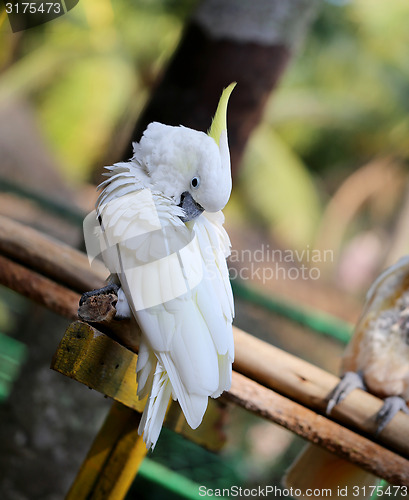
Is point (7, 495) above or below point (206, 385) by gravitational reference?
below

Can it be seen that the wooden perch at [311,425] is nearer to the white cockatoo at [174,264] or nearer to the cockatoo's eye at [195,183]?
the white cockatoo at [174,264]

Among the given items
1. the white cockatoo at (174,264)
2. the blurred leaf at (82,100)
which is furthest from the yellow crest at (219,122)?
the blurred leaf at (82,100)

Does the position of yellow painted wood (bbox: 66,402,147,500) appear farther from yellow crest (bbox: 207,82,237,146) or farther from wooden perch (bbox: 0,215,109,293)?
yellow crest (bbox: 207,82,237,146)

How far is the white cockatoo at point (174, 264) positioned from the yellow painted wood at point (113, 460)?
1.34 feet

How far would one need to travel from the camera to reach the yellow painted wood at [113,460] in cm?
123

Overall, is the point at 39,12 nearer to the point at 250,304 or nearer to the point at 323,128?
the point at 250,304

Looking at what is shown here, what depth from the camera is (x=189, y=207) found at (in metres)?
0.85

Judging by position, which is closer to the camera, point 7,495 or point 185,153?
point 185,153

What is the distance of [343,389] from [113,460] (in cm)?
60

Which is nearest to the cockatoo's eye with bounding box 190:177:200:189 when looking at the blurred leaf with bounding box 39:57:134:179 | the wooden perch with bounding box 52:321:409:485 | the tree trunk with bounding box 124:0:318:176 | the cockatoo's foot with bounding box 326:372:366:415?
the wooden perch with bounding box 52:321:409:485

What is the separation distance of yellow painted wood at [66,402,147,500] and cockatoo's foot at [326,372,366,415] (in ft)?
1.54

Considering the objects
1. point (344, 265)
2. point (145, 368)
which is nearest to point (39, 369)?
point (145, 368)

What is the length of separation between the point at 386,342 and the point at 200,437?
61cm

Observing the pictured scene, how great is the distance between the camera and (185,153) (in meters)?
0.85
